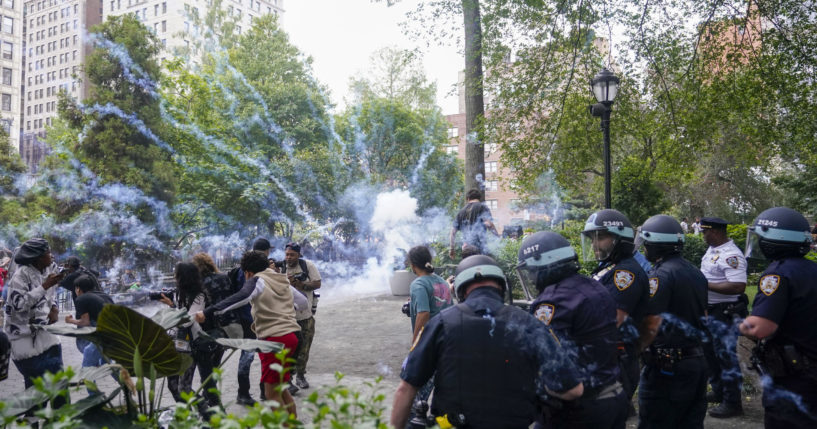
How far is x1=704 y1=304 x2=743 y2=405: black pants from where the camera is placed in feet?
17.6

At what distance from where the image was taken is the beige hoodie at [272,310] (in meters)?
5.29

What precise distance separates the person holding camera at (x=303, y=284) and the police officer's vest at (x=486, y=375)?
454cm

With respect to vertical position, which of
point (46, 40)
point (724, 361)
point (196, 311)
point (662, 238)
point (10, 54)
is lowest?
point (724, 361)

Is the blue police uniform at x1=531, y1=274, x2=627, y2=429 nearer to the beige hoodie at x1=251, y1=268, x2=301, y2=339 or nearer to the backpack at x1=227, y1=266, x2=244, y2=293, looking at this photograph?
the beige hoodie at x1=251, y1=268, x2=301, y2=339

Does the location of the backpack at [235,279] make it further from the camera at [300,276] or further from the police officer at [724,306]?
the police officer at [724,306]

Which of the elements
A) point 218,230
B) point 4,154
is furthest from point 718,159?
point 4,154

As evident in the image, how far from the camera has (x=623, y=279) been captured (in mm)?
3727

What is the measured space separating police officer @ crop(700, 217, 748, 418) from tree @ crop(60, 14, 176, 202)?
61.5ft

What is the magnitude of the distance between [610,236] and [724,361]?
2859mm

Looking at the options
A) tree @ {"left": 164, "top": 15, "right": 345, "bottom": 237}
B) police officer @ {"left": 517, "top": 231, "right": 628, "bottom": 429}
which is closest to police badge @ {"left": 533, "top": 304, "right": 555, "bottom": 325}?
police officer @ {"left": 517, "top": 231, "right": 628, "bottom": 429}

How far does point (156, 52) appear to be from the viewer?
67.5 feet

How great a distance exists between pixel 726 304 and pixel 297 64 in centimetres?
2655

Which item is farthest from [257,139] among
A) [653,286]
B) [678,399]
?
[678,399]

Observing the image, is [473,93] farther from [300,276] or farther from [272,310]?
[272,310]
